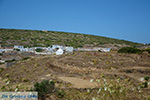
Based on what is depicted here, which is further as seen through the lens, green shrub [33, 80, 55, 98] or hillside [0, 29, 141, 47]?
hillside [0, 29, 141, 47]

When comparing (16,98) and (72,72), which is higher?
(16,98)

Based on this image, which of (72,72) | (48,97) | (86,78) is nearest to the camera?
(48,97)

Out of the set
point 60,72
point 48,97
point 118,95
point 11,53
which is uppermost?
point 118,95

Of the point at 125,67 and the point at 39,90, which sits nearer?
the point at 39,90

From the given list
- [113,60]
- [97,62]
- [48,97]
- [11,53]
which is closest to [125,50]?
[113,60]

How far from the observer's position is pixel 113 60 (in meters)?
14.7

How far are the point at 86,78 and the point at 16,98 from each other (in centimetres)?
581

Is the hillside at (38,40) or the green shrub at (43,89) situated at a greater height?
the green shrub at (43,89)

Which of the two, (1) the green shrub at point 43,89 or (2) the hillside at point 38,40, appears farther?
(2) the hillside at point 38,40

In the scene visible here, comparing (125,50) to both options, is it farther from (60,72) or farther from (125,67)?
(60,72)

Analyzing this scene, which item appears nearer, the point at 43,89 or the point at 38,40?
the point at 43,89

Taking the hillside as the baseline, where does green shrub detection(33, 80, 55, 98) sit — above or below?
above

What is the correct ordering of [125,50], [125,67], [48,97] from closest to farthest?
[48,97], [125,67], [125,50]

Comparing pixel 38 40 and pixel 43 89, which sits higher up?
pixel 43 89
